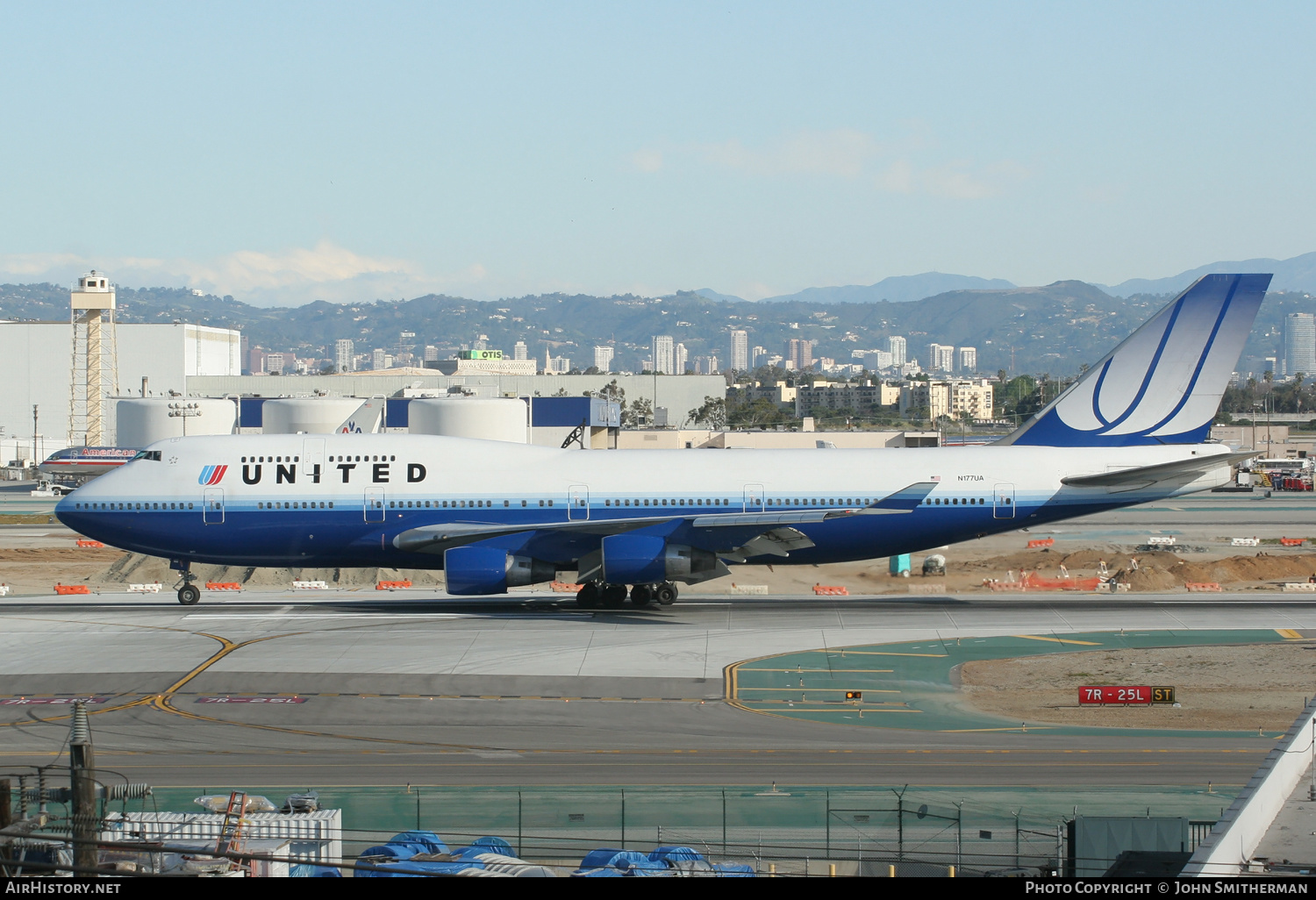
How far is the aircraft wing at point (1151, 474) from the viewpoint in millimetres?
39594

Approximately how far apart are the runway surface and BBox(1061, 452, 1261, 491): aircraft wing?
14.1ft

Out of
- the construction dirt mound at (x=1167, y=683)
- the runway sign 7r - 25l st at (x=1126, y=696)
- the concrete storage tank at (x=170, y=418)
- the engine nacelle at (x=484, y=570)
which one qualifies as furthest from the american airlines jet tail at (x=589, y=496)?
the concrete storage tank at (x=170, y=418)

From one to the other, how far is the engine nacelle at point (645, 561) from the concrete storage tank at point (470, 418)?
4508 cm

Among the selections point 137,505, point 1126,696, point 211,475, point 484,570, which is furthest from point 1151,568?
point 137,505

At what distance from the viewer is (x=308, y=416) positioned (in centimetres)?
8488

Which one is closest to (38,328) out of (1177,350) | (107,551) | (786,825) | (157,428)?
(157,428)

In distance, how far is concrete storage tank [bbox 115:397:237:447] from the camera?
97812 mm

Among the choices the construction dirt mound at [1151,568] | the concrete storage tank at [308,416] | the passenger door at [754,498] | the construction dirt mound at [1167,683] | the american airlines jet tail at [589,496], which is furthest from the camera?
the concrete storage tank at [308,416]

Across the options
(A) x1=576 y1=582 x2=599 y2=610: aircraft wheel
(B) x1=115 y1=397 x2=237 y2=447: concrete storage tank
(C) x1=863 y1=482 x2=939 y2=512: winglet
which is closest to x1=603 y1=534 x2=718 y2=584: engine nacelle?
(A) x1=576 y1=582 x2=599 y2=610: aircraft wheel

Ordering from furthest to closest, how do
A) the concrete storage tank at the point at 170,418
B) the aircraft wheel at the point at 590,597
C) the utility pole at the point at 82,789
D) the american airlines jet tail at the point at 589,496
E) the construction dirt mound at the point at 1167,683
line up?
the concrete storage tank at the point at 170,418 < the aircraft wheel at the point at 590,597 < the american airlines jet tail at the point at 589,496 < the construction dirt mound at the point at 1167,683 < the utility pole at the point at 82,789

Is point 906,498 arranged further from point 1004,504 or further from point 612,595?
point 612,595

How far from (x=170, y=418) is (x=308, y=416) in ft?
72.4

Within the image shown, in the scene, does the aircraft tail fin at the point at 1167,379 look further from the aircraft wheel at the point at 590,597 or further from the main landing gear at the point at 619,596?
the aircraft wheel at the point at 590,597

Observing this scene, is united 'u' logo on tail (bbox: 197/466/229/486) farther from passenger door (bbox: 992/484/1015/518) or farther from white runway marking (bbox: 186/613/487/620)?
passenger door (bbox: 992/484/1015/518)
